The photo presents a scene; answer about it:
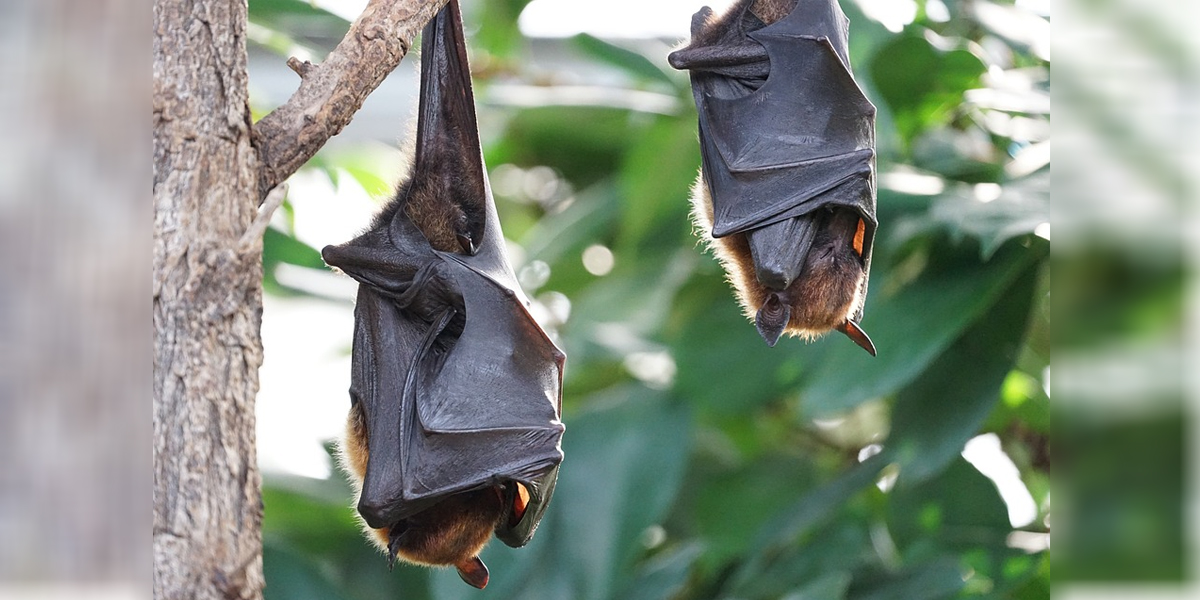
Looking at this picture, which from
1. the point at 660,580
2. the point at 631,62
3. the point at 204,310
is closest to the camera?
the point at 204,310

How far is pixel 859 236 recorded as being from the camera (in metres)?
1.75

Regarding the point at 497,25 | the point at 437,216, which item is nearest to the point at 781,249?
the point at 437,216

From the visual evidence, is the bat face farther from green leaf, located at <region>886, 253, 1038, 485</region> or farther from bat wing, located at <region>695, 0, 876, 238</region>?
green leaf, located at <region>886, 253, 1038, 485</region>

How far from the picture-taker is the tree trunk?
4.28 feet

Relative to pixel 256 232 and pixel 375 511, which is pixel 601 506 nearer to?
pixel 375 511

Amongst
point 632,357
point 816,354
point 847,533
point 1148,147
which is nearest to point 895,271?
point 816,354

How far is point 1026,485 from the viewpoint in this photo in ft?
9.80

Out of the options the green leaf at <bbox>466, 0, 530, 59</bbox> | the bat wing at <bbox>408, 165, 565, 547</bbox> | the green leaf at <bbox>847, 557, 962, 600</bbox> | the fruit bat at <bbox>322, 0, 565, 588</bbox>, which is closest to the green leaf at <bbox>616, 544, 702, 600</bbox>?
the green leaf at <bbox>847, 557, 962, 600</bbox>

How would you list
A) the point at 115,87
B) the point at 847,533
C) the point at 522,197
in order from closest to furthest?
1. the point at 115,87
2. the point at 847,533
3. the point at 522,197

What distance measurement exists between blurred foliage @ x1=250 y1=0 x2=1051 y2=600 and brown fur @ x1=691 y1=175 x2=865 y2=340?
0.41 meters

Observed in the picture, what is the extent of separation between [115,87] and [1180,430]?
0.72 m

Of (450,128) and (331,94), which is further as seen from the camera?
(450,128)

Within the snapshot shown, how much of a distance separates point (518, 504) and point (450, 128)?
67 cm

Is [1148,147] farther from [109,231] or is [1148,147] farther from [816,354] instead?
[816,354]
